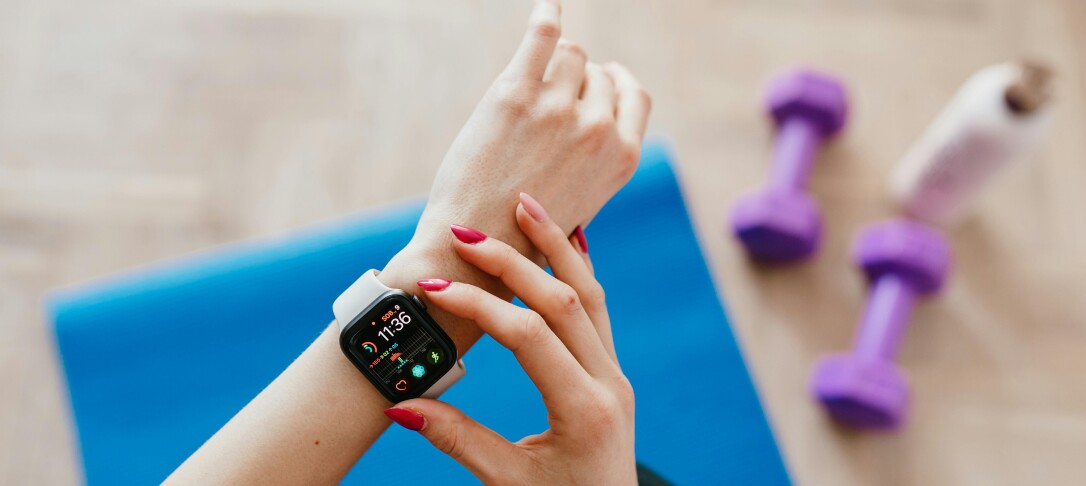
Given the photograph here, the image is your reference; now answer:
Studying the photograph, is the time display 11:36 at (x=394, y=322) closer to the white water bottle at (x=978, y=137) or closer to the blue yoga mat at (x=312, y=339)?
the blue yoga mat at (x=312, y=339)

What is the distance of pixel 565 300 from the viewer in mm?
656

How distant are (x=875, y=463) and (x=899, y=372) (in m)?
0.16

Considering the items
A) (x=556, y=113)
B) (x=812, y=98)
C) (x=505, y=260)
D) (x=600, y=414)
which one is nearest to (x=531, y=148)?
(x=556, y=113)

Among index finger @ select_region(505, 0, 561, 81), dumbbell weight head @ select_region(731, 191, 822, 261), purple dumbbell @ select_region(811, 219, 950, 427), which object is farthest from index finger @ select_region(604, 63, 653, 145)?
purple dumbbell @ select_region(811, 219, 950, 427)

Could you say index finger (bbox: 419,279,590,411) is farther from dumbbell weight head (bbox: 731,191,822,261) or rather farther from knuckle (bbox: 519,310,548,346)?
dumbbell weight head (bbox: 731,191,822,261)

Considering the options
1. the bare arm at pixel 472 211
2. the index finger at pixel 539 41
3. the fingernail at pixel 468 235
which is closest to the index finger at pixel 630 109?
the bare arm at pixel 472 211

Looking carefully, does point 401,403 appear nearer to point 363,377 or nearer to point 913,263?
point 363,377

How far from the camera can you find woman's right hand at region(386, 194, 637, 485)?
637 millimetres

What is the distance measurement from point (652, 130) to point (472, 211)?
76cm

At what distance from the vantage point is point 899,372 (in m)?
1.28

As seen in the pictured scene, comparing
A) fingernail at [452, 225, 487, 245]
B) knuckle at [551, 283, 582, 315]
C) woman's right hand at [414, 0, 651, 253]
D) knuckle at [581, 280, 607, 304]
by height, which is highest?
woman's right hand at [414, 0, 651, 253]

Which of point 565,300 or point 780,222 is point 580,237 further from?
point 780,222

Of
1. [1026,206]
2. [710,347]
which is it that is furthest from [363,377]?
[1026,206]

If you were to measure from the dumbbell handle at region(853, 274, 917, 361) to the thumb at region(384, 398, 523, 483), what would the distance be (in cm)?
82
